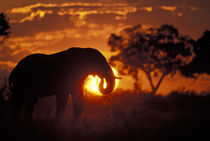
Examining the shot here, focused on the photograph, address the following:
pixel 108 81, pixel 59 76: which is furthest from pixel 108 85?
pixel 59 76

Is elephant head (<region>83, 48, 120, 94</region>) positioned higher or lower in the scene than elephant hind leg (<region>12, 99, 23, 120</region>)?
higher

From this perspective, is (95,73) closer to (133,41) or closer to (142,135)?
(142,135)

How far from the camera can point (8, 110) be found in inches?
464

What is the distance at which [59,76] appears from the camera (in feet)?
26.9

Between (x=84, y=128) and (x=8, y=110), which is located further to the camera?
(x=8, y=110)

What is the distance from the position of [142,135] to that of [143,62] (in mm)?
32870

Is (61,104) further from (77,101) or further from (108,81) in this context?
(108,81)

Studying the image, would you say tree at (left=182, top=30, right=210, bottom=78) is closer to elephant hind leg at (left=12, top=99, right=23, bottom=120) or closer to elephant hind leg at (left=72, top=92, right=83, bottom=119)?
elephant hind leg at (left=72, top=92, right=83, bottom=119)

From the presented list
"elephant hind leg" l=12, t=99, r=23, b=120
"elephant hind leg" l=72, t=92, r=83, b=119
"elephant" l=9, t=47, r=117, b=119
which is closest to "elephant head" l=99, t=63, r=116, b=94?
"elephant" l=9, t=47, r=117, b=119

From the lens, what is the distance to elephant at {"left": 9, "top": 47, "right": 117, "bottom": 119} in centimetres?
816

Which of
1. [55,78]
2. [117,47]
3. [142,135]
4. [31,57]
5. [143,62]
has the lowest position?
[142,135]

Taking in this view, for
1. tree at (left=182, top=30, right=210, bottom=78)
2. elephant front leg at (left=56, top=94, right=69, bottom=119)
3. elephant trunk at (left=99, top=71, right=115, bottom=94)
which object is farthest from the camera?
tree at (left=182, top=30, right=210, bottom=78)

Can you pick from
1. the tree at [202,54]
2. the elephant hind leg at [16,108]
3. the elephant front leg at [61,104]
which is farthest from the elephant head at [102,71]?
the tree at [202,54]

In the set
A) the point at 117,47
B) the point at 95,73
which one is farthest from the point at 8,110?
the point at 117,47
